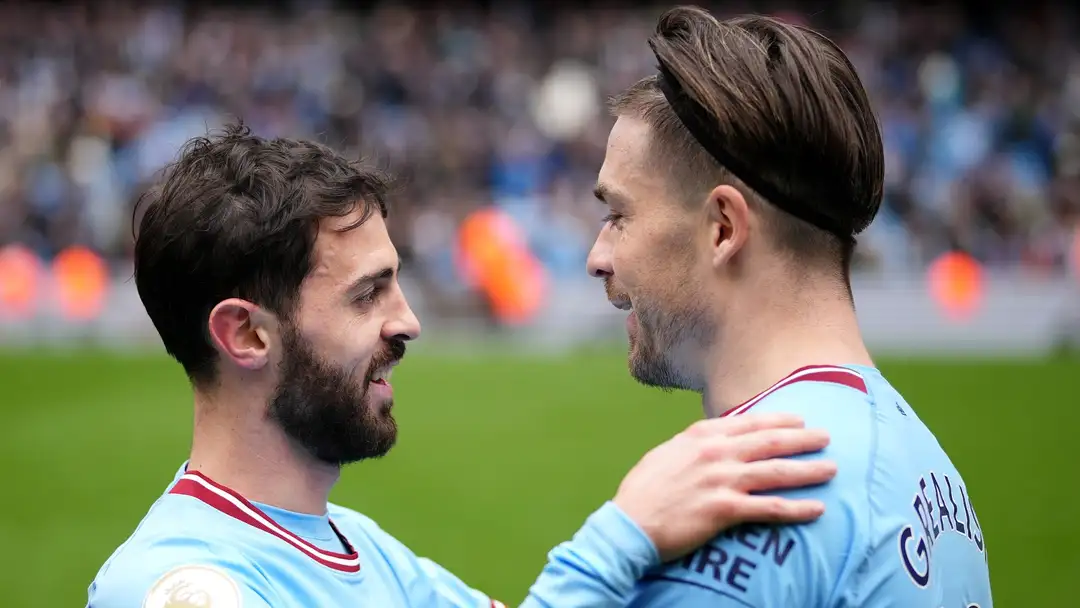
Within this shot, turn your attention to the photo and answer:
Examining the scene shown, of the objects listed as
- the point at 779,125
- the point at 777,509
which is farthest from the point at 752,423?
the point at 779,125

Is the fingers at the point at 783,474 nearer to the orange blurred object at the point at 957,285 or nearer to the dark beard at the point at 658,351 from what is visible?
the dark beard at the point at 658,351

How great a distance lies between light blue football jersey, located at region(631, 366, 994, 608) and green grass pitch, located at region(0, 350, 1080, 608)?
5.26 metres

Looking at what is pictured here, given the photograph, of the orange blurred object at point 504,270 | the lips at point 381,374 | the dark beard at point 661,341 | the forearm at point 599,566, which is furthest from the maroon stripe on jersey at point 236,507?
the orange blurred object at point 504,270

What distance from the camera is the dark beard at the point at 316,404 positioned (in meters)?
3.04

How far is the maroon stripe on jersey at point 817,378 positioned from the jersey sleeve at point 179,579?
42.1 inches

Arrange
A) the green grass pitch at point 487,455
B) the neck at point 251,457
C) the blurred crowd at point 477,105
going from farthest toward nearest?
the blurred crowd at point 477,105 < the green grass pitch at point 487,455 < the neck at point 251,457

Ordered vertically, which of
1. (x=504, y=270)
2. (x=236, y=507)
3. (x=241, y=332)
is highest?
(x=504, y=270)

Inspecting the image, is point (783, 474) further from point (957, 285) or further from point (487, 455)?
point (957, 285)

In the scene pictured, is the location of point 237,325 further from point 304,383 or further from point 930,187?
point 930,187

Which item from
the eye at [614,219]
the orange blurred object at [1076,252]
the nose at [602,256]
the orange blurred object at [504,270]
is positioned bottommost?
the nose at [602,256]

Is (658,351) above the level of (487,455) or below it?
below

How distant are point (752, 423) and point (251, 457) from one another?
4.29 feet

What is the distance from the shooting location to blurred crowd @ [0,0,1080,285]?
18.9 meters

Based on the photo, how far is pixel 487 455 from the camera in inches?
436
